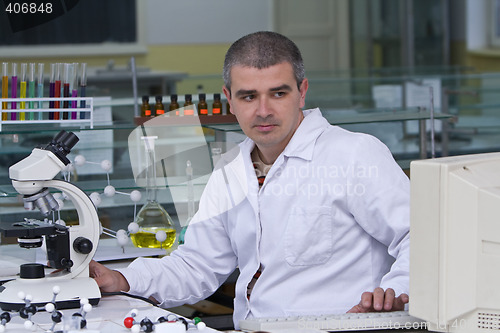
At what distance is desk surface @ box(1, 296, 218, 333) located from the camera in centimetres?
174

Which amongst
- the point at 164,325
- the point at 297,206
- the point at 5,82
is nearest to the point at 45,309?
the point at 164,325

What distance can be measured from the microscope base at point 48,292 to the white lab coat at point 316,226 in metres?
0.17

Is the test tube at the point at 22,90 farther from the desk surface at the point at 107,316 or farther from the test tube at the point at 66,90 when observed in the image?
the desk surface at the point at 107,316

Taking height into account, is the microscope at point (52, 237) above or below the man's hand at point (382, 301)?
above

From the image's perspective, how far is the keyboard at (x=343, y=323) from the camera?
1.66 m

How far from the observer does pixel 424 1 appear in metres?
7.28

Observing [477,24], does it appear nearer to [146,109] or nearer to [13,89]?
[146,109]

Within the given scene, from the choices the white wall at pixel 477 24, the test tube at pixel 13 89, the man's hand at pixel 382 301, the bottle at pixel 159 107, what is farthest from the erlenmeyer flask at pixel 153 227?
the white wall at pixel 477 24

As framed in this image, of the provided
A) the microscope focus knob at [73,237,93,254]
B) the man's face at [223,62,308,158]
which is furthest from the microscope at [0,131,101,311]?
the man's face at [223,62,308,158]

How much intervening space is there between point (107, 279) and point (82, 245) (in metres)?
0.12

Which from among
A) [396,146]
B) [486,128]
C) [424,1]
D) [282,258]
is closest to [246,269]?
[282,258]

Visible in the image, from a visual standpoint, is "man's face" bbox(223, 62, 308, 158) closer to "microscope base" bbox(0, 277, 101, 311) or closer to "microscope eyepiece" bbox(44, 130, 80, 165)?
"microscope eyepiece" bbox(44, 130, 80, 165)

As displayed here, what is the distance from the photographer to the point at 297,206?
6.88 feet

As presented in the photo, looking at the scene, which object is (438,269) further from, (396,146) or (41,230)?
(396,146)
